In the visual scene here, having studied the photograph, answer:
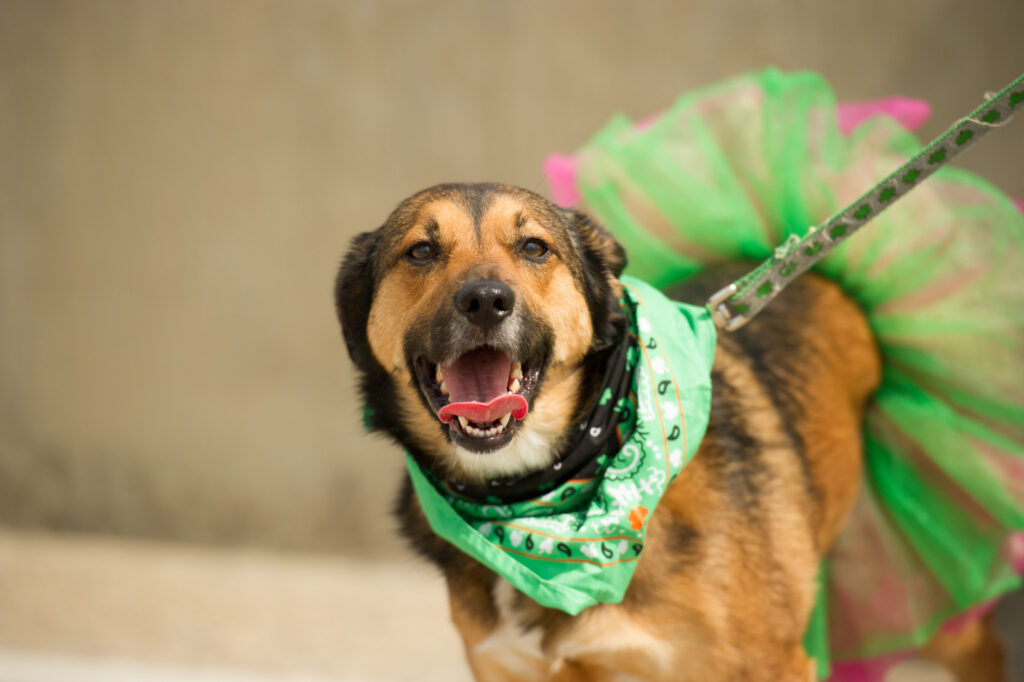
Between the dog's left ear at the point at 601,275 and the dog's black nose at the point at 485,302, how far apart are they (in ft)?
1.00

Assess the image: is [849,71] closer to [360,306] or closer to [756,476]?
[756,476]

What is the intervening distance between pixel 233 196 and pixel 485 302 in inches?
134

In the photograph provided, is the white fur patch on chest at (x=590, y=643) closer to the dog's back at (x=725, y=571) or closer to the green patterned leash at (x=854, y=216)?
the dog's back at (x=725, y=571)

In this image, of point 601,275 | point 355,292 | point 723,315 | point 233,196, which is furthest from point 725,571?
point 233,196

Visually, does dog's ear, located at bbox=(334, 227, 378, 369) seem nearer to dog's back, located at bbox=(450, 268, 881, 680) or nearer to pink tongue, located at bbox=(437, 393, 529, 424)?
pink tongue, located at bbox=(437, 393, 529, 424)

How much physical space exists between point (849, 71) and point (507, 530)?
3.00 metres

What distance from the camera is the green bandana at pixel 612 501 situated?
187 centimetres

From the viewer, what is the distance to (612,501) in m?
1.89

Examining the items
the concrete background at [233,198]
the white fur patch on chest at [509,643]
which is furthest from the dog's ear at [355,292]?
the concrete background at [233,198]

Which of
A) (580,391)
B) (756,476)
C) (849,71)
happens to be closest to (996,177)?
(849,71)

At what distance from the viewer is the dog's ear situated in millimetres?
2205

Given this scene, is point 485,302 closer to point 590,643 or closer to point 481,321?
point 481,321

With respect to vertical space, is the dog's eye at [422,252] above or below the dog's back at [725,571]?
above

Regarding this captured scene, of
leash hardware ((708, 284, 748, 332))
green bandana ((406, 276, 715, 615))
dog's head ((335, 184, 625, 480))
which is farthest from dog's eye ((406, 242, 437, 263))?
leash hardware ((708, 284, 748, 332))
